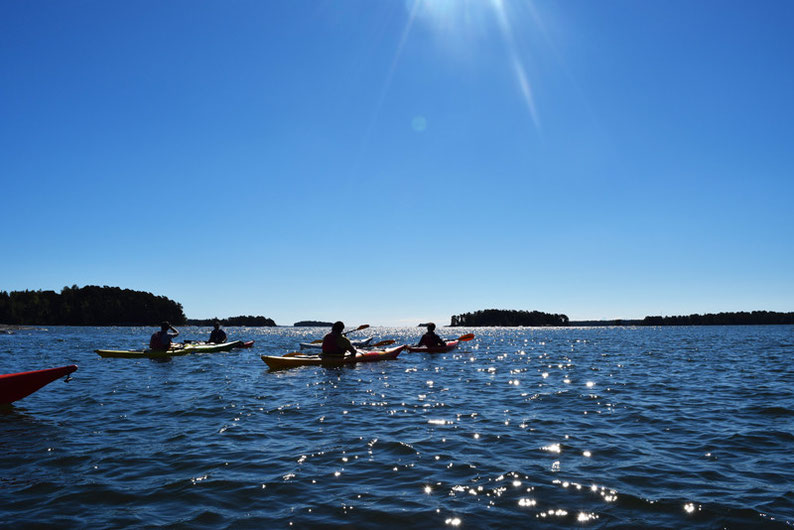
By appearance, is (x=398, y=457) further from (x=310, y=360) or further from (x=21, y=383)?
(x=310, y=360)

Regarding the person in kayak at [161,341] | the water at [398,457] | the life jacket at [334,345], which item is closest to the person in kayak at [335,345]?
the life jacket at [334,345]

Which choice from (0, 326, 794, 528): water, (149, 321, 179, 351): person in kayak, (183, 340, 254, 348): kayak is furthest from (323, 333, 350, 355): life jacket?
(183, 340, 254, 348): kayak

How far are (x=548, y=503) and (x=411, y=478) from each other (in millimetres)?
1689

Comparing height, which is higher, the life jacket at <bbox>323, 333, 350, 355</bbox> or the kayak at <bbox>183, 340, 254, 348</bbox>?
the life jacket at <bbox>323, 333, 350, 355</bbox>

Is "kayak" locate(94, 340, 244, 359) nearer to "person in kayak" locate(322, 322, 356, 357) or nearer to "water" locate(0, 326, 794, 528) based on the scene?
"water" locate(0, 326, 794, 528)

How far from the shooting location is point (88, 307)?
121000mm

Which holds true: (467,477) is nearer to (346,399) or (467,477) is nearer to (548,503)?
(548,503)

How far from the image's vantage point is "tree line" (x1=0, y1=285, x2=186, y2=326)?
110256 millimetres

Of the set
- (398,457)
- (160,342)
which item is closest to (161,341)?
(160,342)

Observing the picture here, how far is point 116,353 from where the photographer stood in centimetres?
2166

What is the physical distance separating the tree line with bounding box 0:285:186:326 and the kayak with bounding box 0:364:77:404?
128 meters

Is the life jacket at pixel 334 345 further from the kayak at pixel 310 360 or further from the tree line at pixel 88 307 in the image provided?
the tree line at pixel 88 307

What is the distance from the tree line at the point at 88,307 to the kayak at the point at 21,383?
419 ft

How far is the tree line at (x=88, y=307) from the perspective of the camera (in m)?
110
